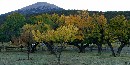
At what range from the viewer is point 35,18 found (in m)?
126

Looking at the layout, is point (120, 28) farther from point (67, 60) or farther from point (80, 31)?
point (67, 60)

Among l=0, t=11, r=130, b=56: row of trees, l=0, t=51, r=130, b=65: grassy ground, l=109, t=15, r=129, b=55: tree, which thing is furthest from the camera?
l=109, t=15, r=129, b=55: tree

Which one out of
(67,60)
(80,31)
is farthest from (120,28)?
(67,60)

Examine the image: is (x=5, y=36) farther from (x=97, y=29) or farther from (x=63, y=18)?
(x=97, y=29)

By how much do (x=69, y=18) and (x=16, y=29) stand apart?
110 feet

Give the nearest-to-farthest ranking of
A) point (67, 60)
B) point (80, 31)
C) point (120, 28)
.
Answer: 1. point (67, 60)
2. point (120, 28)
3. point (80, 31)

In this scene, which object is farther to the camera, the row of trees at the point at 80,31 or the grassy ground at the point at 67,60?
the row of trees at the point at 80,31

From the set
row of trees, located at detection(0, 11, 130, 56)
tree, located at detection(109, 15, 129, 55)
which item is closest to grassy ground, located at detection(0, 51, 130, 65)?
row of trees, located at detection(0, 11, 130, 56)

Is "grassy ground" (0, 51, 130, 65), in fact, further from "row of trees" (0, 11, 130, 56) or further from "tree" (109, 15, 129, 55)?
"tree" (109, 15, 129, 55)

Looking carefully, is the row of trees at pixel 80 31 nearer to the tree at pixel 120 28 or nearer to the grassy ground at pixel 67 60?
the tree at pixel 120 28

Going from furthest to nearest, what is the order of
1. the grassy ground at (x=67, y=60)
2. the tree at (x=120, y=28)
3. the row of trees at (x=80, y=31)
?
the tree at (x=120, y=28)
the row of trees at (x=80, y=31)
the grassy ground at (x=67, y=60)

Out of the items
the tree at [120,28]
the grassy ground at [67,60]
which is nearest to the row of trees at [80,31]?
the tree at [120,28]

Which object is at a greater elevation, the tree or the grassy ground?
the tree

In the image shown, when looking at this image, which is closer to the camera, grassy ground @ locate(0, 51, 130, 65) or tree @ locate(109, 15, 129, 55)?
grassy ground @ locate(0, 51, 130, 65)
